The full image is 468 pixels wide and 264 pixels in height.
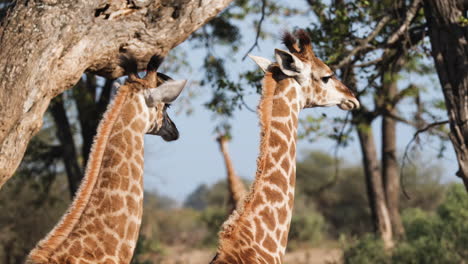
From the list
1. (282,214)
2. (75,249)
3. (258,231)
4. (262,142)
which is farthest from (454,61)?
(75,249)

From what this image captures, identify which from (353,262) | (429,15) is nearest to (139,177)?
(429,15)

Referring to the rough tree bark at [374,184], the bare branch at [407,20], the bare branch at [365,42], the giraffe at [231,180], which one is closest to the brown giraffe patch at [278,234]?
the bare branch at [365,42]

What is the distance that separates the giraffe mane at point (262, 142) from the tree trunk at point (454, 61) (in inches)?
97.1

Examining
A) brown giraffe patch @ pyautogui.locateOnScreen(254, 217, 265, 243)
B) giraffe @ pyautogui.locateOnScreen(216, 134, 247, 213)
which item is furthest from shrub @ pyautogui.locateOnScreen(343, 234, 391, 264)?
brown giraffe patch @ pyautogui.locateOnScreen(254, 217, 265, 243)

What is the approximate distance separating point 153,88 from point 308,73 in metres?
1.36

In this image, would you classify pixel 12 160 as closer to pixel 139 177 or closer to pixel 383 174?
pixel 139 177

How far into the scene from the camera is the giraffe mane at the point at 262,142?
5.02m

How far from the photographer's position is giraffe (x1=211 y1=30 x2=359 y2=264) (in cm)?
508

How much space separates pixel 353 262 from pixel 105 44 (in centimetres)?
896

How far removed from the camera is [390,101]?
46.0ft

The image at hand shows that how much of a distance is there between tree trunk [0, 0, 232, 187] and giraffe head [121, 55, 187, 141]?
0.37 meters

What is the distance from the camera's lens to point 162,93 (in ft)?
18.1

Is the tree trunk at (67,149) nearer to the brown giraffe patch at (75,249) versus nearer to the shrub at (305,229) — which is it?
the brown giraffe patch at (75,249)

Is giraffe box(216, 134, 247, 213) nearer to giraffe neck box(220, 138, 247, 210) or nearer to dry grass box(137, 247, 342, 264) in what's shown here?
giraffe neck box(220, 138, 247, 210)
